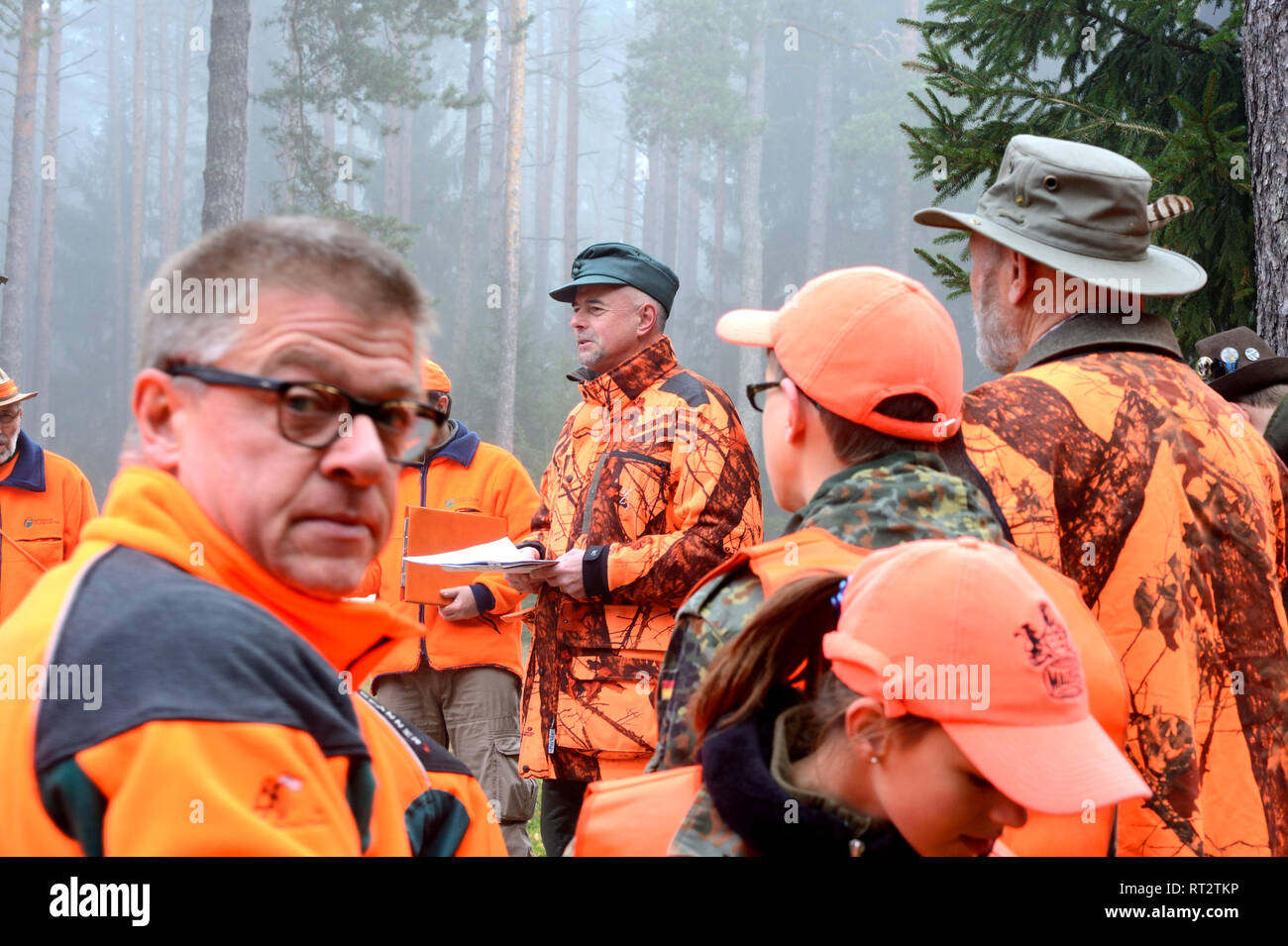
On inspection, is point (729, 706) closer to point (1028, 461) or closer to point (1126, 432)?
point (1028, 461)

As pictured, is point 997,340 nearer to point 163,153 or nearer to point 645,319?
point 645,319

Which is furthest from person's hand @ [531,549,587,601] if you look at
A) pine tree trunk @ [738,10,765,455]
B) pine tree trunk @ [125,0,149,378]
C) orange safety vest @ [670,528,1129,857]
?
pine tree trunk @ [125,0,149,378]

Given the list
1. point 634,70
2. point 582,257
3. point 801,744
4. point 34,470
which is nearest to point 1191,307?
point 582,257

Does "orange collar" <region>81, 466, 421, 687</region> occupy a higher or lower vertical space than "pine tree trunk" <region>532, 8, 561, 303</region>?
lower

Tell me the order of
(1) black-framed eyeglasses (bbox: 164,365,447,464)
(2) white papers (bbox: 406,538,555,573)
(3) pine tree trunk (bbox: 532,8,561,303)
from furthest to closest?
(3) pine tree trunk (bbox: 532,8,561,303) → (2) white papers (bbox: 406,538,555,573) → (1) black-framed eyeglasses (bbox: 164,365,447,464)

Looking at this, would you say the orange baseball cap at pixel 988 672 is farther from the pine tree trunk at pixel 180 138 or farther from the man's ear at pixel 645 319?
the pine tree trunk at pixel 180 138

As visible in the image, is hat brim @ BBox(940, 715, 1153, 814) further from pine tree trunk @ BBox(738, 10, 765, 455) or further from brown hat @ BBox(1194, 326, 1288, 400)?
pine tree trunk @ BBox(738, 10, 765, 455)

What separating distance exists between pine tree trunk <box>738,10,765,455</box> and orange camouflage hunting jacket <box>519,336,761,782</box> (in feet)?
77.2

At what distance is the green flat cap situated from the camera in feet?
15.9

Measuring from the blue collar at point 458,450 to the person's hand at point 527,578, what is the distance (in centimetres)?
121

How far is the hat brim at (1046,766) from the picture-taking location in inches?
62.8

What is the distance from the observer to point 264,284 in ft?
4.90

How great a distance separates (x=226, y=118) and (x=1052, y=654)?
1618 centimetres
